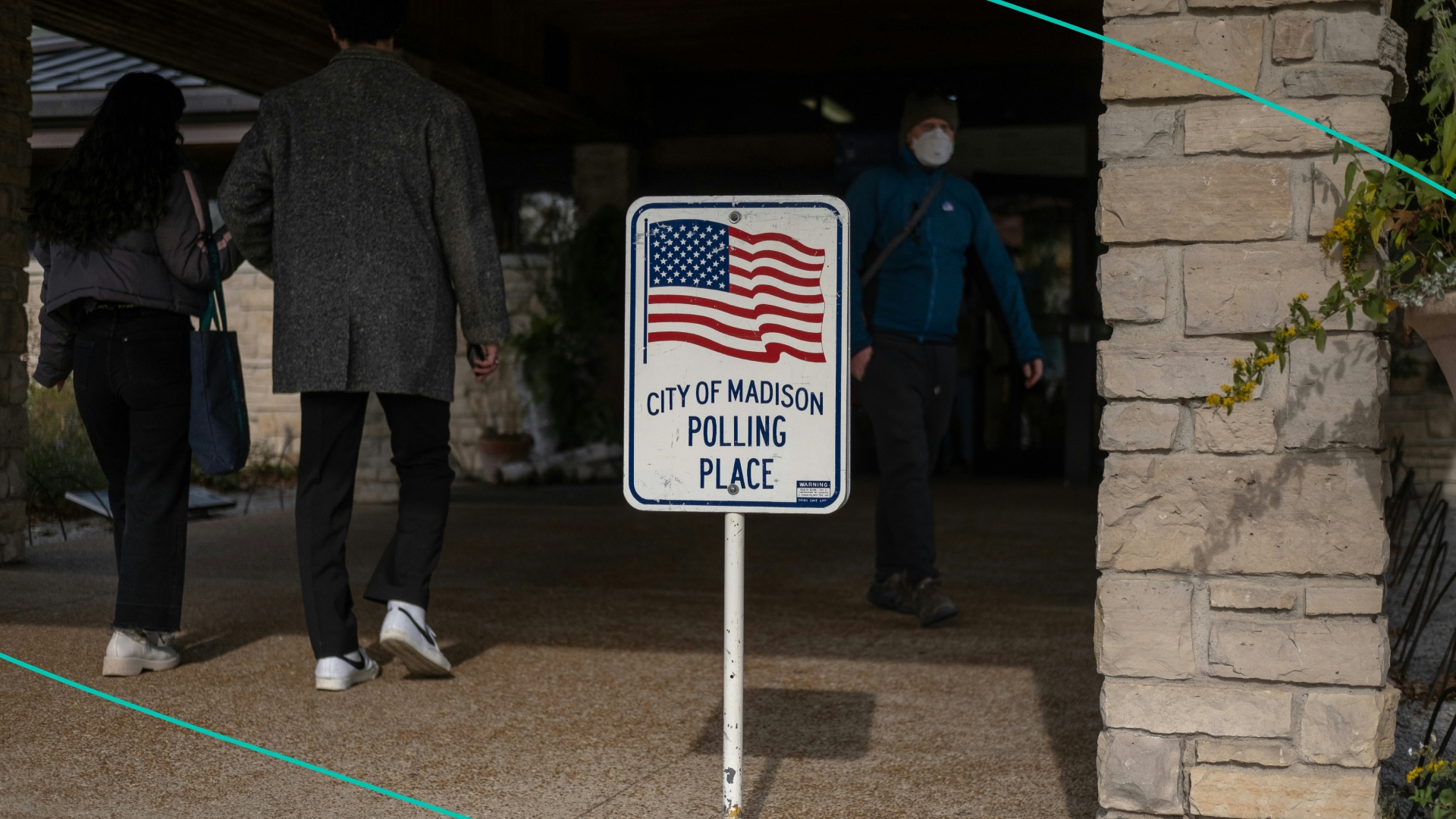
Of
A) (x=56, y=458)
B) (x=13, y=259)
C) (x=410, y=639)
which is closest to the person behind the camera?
(x=410, y=639)

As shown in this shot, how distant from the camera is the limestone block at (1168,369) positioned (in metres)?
2.46

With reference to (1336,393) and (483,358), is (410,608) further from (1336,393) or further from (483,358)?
(1336,393)

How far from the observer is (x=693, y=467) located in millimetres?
2373

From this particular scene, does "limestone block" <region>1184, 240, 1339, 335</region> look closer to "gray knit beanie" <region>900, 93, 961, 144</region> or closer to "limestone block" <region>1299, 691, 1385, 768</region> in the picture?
"limestone block" <region>1299, 691, 1385, 768</region>

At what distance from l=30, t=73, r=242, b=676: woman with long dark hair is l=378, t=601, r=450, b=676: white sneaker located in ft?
2.17

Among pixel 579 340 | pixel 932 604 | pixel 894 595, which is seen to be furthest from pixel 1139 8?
pixel 579 340

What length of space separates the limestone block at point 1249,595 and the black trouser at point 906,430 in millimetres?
2266

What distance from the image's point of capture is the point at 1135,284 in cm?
250

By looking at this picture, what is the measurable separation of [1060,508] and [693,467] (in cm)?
682

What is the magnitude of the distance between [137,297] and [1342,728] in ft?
10.1

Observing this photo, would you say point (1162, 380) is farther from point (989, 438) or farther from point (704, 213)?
point (989, 438)

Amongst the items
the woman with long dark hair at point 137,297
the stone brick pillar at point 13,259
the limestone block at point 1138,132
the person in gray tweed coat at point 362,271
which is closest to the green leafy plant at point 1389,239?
the limestone block at point 1138,132

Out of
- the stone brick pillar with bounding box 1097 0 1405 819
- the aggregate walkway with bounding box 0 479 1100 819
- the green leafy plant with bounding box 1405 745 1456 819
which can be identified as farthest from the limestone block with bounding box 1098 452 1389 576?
the aggregate walkway with bounding box 0 479 1100 819

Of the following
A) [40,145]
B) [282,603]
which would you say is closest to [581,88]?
[40,145]
